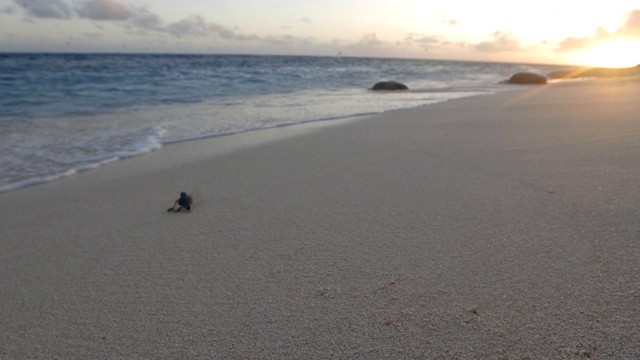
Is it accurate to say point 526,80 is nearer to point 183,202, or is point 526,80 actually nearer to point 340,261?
point 183,202

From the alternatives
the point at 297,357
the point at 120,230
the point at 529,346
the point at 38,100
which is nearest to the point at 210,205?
the point at 120,230

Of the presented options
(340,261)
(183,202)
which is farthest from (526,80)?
(340,261)

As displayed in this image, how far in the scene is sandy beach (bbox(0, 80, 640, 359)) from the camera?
146 cm

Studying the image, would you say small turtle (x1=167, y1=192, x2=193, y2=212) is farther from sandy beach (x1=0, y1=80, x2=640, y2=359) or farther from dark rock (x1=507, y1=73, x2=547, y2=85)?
dark rock (x1=507, y1=73, x2=547, y2=85)

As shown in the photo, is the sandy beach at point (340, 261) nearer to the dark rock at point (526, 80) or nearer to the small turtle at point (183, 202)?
the small turtle at point (183, 202)

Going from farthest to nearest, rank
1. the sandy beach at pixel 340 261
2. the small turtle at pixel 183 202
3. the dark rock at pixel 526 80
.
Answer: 1. the dark rock at pixel 526 80
2. the small turtle at pixel 183 202
3. the sandy beach at pixel 340 261

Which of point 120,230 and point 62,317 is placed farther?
point 120,230

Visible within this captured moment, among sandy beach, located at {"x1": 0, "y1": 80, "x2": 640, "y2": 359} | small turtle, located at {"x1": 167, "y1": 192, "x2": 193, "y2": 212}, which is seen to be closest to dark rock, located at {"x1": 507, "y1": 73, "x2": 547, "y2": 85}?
sandy beach, located at {"x1": 0, "y1": 80, "x2": 640, "y2": 359}

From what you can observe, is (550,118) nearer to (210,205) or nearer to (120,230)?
(210,205)

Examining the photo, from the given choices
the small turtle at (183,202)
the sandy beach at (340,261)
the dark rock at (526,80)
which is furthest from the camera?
the dark rock at (526,80)

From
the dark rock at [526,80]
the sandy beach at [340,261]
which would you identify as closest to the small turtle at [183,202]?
the sandy beach at [340,261]

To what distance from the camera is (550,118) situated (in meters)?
5.66

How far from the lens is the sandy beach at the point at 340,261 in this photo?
1455 millimetres

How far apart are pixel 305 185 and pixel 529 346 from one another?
2.12 metres
